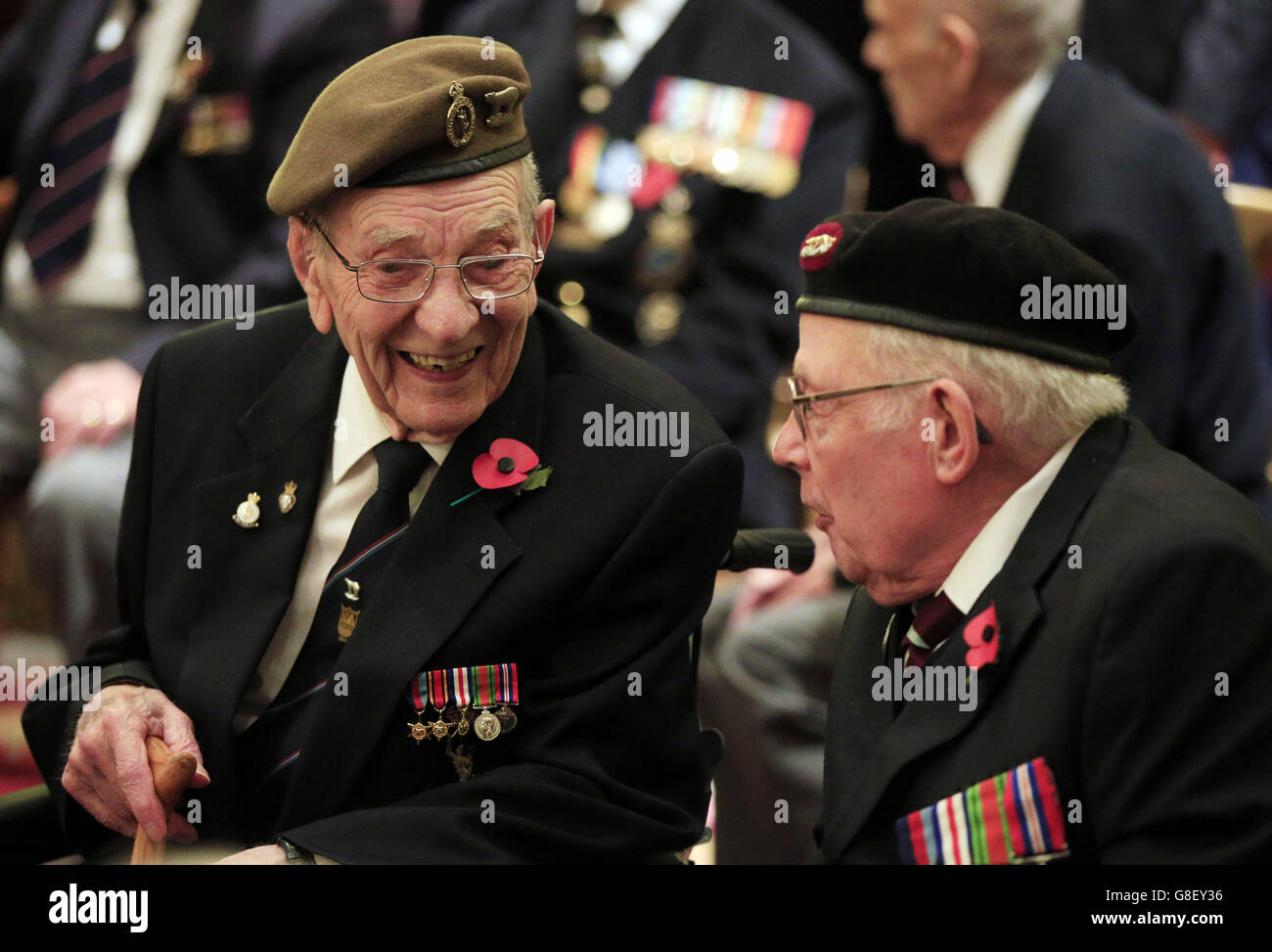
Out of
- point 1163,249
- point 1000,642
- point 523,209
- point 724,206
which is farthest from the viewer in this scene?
point 724,206

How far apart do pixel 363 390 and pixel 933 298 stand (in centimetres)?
79

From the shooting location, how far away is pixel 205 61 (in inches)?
150

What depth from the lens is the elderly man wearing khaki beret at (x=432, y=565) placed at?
193 centimetres

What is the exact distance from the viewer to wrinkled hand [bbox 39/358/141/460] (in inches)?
135

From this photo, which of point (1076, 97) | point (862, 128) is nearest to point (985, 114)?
point (1076, 97)

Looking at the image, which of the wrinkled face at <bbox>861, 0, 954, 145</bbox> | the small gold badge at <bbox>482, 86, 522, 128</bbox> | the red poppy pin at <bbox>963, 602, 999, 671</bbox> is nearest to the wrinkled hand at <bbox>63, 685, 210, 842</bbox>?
the small gold badge at <bbox>482, 86, 522, 128</bbox>

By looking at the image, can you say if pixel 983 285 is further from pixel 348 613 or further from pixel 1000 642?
pixel 348 613

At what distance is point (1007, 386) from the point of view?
1860 mm

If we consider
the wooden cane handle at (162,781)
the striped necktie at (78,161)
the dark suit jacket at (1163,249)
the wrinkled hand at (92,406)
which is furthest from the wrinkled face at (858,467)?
the striped necktie at (78,161)

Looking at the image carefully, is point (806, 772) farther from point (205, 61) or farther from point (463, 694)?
point (205, 61)

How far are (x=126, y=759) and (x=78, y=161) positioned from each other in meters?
2.29

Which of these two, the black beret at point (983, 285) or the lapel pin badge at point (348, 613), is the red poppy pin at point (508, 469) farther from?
the black beret at point (983, 285)

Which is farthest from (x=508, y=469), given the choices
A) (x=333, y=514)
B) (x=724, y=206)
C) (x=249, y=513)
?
(x=724, y=206)

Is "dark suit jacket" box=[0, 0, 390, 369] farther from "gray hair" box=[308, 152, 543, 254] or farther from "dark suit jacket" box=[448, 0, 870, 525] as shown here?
"gray hair" box=[308, 152, 543, 254]
